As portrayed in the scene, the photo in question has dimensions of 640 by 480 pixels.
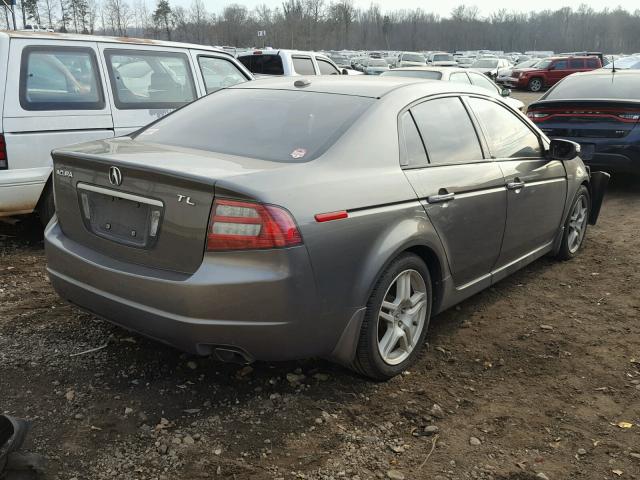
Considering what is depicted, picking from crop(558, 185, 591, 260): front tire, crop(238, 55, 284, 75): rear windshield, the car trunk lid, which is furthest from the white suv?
the car trunk lid

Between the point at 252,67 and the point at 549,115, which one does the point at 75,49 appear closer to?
the point at 549,115

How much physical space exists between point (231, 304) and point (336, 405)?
807 mm

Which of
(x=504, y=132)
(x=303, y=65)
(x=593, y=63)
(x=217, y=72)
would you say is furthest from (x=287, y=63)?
(x=593, y=63)

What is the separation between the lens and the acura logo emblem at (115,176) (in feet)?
9.54

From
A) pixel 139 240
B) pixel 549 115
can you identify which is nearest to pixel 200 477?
pixel 139 240

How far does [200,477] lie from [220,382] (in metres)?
0.77

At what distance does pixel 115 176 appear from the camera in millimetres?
2924

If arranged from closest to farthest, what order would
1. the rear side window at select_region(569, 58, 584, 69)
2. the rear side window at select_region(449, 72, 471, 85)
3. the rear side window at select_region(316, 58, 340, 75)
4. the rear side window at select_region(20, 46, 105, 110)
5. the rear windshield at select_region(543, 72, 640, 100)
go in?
the rear side window at select_region(20, 46, 105, 110) < the rear windshield at select_region(543, 72, 640, 100) < the rear side window at select_region(449, 72, 471, 85) < the rear side window at select_region(316, 58, 340, 75) < the rear side window at select_region(569, 58, 584, 69)

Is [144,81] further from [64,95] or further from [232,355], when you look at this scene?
[232,355]

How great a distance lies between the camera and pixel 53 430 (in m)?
2.75

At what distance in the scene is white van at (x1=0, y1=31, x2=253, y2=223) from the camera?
4.96 meters

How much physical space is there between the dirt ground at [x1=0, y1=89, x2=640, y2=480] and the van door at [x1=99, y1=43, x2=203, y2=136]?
2.22 m

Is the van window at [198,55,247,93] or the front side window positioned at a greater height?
the van window at [198,55,247,93]

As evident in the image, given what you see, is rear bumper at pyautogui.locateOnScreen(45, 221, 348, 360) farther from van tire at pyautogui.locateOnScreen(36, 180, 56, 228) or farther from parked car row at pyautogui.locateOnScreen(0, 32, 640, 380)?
van tire at pyautogui.locateOnScreen(36, 180, 56, 228)
